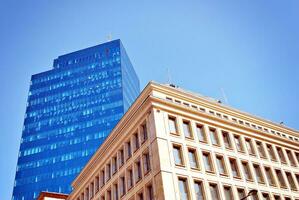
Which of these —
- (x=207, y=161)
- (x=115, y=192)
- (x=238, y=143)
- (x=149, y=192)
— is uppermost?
(x=238, y=143)

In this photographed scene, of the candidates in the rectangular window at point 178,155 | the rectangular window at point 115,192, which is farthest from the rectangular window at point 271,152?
the rectangular window at point 115,192

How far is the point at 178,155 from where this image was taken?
37344 millimetres

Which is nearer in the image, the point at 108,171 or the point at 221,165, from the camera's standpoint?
the point at 221,165

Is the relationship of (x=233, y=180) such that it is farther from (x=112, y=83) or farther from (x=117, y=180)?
(x=112, y=83)

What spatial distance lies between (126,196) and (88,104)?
9302 cm

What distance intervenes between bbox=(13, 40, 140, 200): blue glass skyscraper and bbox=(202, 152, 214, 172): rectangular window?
79432mm

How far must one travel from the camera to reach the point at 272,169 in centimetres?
4550

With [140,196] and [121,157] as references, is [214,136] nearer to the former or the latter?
[140,196]

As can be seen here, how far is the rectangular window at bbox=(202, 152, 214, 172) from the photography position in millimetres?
38531

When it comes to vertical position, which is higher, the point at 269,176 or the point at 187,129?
the point at 187,129

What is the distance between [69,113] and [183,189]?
102 m

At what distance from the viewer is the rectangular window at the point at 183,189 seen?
111ft

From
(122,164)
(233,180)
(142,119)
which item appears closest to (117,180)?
(122,164)

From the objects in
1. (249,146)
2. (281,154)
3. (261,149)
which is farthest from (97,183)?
(281,154)
